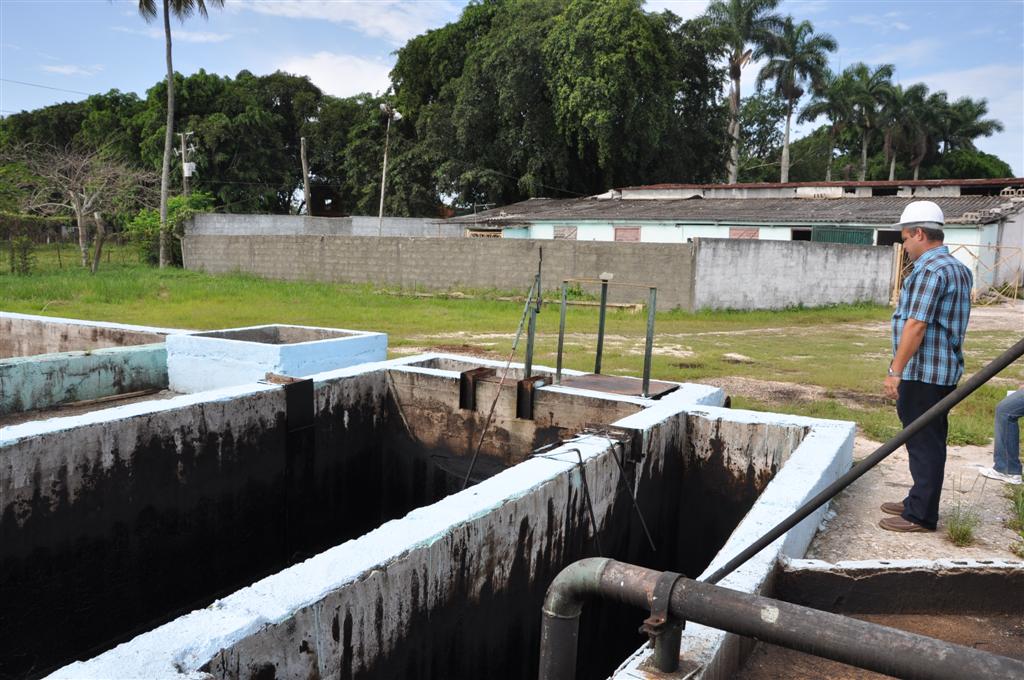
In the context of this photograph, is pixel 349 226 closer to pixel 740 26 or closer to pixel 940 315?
pixel 740 26

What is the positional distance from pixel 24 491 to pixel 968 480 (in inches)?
231

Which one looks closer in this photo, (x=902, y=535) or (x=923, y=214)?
(x=923, y=214)

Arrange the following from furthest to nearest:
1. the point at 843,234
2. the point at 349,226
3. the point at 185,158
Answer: the point at 349,226
the point at 185,158
the point at 843,234

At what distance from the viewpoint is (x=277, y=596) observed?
2.80 meters

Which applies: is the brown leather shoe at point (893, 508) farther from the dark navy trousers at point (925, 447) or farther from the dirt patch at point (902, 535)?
the dark navy trousers at point (925, 447)

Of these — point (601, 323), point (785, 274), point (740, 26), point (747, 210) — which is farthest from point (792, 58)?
Result: point (601, 323)

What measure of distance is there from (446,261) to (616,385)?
14.8 metres

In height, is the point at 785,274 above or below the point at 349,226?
below

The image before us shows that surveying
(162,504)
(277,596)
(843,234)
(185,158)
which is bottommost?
(162,504)

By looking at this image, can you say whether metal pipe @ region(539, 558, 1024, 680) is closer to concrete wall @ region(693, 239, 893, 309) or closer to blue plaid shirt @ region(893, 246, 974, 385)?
blue plaid shirt @ region(893, 246, 974, 385)

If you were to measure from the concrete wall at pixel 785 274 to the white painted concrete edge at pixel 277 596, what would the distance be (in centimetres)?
1457

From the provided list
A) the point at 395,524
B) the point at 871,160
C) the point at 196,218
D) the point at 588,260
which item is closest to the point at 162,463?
the point at 395,524

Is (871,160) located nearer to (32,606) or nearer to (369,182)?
(369,182)

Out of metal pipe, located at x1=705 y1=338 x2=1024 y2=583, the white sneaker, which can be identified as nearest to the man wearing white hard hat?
the white sneaker
